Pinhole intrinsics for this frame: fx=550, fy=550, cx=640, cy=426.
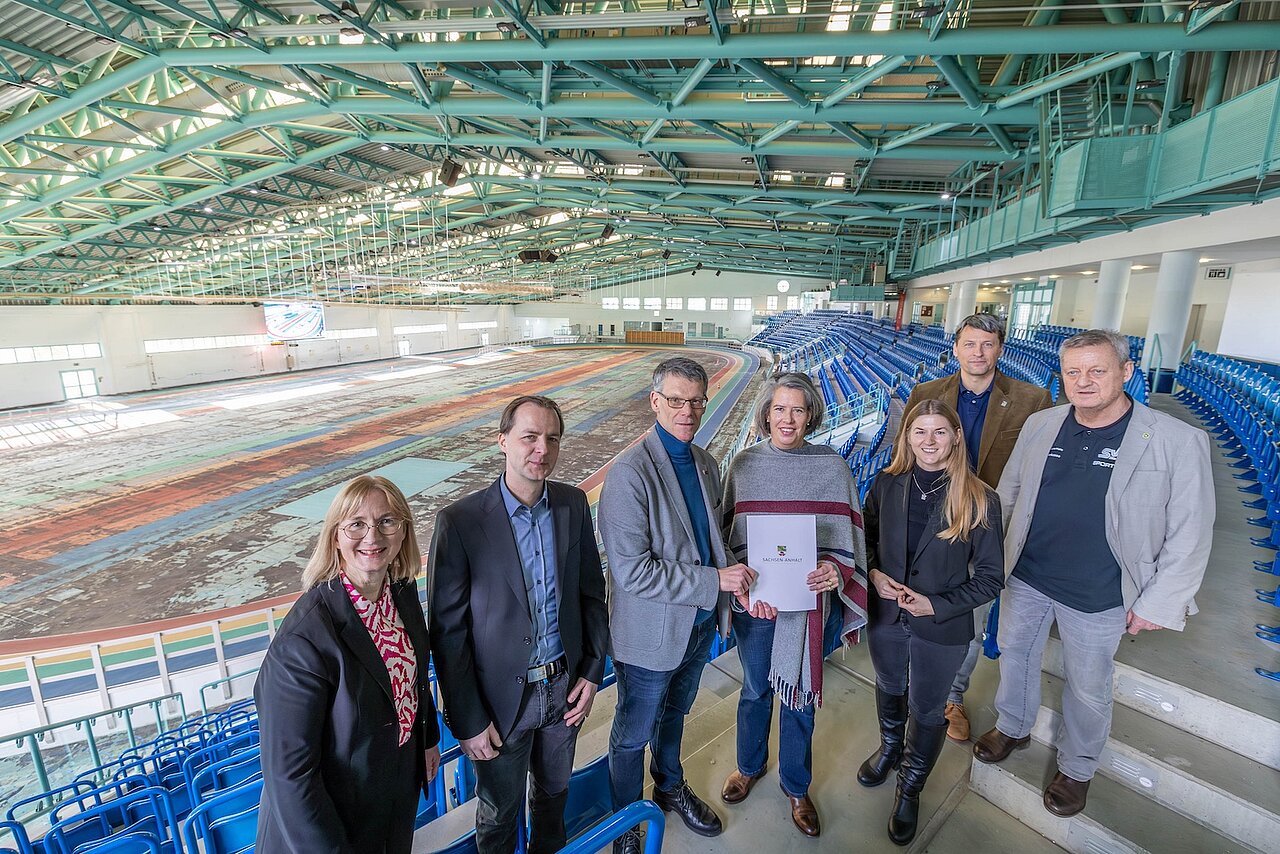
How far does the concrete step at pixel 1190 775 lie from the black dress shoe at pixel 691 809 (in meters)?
1.65

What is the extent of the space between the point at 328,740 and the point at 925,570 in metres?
A: 2.21

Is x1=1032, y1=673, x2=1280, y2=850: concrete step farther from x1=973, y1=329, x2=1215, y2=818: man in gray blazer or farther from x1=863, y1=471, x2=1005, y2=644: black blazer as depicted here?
x1=863, y1=471, x2=1005, y2=644: black blazer

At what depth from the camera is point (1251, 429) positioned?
20.7 ft

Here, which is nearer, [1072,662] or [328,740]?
[328,740]

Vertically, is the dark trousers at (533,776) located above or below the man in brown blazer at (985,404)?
below

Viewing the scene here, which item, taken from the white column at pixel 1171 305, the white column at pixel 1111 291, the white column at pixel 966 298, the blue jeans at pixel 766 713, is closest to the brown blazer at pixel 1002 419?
the blue jeans at pixel 766 713

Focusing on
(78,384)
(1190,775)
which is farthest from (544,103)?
(78,384)

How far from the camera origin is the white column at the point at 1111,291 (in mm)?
13109

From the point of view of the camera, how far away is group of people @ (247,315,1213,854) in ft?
5.95

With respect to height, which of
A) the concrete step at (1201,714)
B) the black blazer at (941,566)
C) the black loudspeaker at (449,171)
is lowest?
the concrete step at (1201,714)

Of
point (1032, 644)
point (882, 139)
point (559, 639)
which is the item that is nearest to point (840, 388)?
point (882, 139)

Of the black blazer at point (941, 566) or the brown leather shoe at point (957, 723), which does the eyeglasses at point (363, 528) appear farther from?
the brown leather shoe at point (957, 723)

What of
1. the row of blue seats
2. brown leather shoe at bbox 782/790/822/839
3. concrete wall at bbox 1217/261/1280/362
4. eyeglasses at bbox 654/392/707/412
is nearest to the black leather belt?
eyeglasses at bbox 654/392/707/412

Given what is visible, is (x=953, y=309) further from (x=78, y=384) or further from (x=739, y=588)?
(x=78, y=384)
